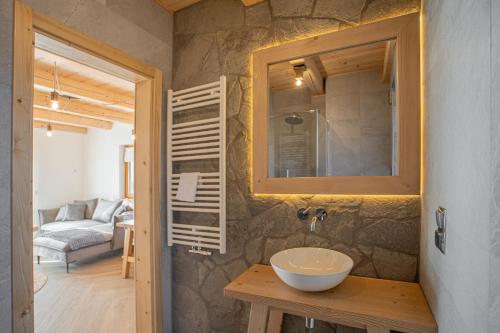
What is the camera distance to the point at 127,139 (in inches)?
251

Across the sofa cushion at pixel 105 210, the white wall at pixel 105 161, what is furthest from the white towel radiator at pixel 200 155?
the white wall at pixel 105 161

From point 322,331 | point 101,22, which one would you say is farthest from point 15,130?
point 322,331

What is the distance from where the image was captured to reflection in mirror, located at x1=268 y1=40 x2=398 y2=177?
4.91ft

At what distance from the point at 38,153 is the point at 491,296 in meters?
7.74

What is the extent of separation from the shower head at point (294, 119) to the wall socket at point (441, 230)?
3.08ft

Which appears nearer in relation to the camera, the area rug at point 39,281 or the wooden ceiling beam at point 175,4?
the wooden ceiling beam at point 175,4

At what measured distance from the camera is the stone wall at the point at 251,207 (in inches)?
58.1

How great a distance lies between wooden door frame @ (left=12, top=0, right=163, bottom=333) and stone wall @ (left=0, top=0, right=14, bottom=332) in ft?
0.06

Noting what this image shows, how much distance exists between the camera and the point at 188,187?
2.01m

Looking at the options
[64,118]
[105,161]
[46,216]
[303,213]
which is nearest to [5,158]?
[303,213]

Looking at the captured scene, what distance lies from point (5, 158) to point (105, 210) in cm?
480

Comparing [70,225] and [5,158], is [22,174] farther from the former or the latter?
[70,225]

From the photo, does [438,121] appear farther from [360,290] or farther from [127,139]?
[127,139]

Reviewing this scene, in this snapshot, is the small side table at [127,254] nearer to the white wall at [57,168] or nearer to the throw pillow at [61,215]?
the throw pillow at [61,215]
